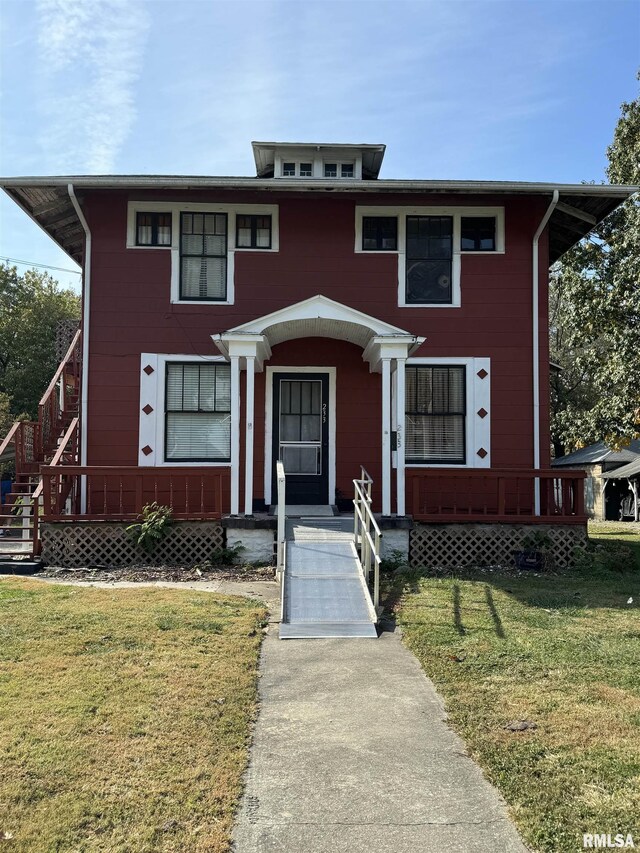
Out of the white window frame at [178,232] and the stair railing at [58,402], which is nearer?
the white window frame at [178,232]


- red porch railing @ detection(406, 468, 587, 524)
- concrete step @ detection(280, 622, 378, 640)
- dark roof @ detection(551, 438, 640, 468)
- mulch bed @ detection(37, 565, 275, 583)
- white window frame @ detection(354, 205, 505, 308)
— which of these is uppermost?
white window frame @ detection(354, 205, 505, 308)

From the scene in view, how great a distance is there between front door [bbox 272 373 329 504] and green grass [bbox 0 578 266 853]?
177 inches

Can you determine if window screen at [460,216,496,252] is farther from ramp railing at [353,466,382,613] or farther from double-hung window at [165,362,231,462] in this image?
ramp railing at [353,466,382,613]

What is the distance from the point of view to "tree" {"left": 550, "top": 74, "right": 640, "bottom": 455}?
17656 mm

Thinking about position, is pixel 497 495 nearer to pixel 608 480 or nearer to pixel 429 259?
pixel 429 259

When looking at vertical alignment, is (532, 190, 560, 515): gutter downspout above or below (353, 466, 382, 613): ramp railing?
above

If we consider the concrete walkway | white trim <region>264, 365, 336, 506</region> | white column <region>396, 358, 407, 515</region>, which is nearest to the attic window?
white trim <region>264, 365, 336, 506</region>

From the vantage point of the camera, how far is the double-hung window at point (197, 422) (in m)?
11.1

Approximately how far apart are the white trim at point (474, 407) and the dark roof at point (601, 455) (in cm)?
1592

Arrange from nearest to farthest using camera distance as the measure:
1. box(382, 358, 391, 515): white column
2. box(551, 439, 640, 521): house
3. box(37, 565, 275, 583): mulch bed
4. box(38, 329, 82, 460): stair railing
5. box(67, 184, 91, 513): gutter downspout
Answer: box(37, 565, 275, 583): mulch bed
box(382, 358, 391, 515): white column
box(67, 184, 91, 513): gutter downspout
box(38, 329, 82, 460): stair railing
box(551, 439, 640, 521): house

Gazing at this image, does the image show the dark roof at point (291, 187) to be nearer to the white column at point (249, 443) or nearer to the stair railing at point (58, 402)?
the stair railing at point (58, 402)

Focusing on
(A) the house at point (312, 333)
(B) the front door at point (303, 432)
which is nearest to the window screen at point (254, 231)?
(A) the house at point (312, 333)

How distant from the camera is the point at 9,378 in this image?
36.2 metres

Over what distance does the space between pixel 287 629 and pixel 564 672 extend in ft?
8.51
